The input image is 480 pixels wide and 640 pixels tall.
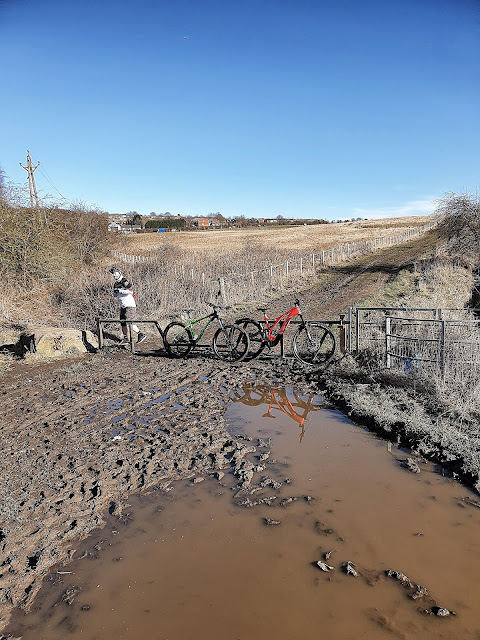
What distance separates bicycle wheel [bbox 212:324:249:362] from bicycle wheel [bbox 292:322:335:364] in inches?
40.8

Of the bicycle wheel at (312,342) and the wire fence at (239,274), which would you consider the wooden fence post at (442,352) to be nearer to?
the bicycle wheel at (312,342)

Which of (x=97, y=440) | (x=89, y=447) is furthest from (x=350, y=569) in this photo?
(x=97, y=440)

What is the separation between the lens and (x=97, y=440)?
545cm

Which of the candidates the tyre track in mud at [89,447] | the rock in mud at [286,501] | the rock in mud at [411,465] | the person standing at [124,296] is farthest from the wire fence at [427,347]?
the person standing at [124,296]

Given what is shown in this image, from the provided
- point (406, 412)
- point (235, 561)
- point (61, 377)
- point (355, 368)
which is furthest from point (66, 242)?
point (235, 561)

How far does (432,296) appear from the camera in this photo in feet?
55.0

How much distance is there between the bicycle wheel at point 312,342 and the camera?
336 inches

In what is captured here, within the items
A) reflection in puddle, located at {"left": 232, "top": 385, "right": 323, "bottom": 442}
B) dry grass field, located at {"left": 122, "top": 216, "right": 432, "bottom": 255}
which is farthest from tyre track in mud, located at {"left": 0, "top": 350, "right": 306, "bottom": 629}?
dry grass field, located at {"left": 122, "top": 216, "right": 432, "bottom": 255}

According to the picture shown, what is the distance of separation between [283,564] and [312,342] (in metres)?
5.45

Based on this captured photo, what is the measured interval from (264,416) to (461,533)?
3.09 metres

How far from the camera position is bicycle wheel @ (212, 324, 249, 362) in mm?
8977

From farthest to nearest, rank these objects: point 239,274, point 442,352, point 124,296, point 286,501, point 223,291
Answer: point 239,274
point 223,291
point 124,296
point 442,352
point 286,501

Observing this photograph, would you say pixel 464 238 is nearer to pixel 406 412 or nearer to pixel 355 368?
pixel 355 368

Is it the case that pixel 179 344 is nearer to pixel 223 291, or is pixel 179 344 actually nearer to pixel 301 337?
pixel 301 337
